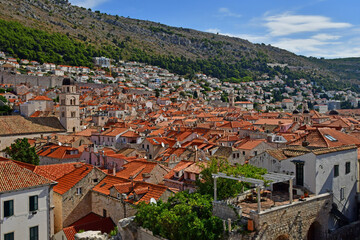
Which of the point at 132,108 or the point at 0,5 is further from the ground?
the point at 0,5

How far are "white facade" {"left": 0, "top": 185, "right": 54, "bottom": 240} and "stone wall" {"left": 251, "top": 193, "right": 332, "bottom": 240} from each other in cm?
1361

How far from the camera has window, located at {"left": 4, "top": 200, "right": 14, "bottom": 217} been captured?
19938 millimetres

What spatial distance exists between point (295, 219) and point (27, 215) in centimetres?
1556

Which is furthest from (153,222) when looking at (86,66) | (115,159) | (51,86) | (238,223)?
(86,66)

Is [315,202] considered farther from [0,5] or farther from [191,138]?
[0,5]

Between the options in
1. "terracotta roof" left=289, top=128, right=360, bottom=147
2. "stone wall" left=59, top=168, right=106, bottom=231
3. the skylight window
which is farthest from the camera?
the skylight window

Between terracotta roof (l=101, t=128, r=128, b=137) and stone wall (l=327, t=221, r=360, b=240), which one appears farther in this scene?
terracotta roof (l=101, t=128, r=128, b=137)

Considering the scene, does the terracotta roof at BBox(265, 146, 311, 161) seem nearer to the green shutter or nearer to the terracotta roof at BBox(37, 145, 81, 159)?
the green shutter

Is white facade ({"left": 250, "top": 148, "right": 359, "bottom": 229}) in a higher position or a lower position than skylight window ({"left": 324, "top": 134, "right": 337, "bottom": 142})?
lower

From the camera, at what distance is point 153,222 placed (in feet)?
57.4

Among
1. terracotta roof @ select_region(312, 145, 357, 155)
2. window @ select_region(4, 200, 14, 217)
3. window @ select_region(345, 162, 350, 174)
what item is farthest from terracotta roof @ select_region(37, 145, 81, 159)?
window @ select_region(345, 162, 350, 174)

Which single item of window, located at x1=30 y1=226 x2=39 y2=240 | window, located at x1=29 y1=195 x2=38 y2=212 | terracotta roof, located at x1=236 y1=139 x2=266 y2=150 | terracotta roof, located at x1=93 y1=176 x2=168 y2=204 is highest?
terracotta roof, located at x1=236 y1=139 x2=266 y2=150

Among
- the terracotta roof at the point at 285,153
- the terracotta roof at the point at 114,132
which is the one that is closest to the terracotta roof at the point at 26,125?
the terracotta roof at the point at 114,132

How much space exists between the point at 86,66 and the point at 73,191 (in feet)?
522
